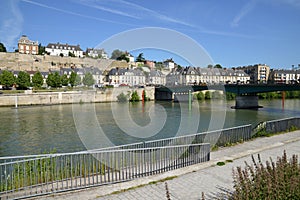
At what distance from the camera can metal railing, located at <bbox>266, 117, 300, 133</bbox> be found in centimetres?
1624

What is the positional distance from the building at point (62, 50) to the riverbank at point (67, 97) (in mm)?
58012

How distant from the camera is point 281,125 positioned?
17219 millimetres

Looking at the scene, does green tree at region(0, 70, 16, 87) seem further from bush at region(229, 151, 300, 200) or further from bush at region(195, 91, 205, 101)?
bush at region(229, 151, 300, 200)

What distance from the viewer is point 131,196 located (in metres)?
6.62

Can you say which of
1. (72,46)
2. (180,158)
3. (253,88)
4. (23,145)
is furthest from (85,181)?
(72,46)

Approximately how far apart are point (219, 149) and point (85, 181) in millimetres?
7389

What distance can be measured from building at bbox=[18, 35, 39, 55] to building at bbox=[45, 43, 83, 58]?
9.58 metres

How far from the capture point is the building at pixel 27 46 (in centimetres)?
10581

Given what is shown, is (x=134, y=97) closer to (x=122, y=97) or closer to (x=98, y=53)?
(x=122, y=97)

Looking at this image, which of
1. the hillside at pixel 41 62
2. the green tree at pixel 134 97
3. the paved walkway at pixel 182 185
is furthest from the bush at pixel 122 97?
the paved walkway at pixel 182 185

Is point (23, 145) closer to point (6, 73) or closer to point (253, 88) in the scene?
point (253, 88)

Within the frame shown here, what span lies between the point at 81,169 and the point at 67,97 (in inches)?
2170

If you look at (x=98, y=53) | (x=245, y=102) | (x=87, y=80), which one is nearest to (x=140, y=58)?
(x=98, y=53)

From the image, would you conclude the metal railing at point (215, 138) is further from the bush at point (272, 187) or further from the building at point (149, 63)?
the building at point (149, 63)
